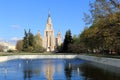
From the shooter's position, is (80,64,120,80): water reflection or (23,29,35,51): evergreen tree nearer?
(80,64,120,80): water reflection

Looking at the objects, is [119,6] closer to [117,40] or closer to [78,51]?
[117,40]

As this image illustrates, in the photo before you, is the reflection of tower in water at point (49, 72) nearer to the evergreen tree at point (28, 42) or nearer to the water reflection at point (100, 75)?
the water reflection at point (100, 75)

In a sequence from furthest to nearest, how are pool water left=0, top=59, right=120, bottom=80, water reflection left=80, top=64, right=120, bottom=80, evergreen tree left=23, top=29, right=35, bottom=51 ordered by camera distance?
evergreen tree left=23, top=29, right=35, bottom=51 → pool water left=0, top=59, right=120, bottom=80 → water reflection left=80, top=64, right=120, bottom=80

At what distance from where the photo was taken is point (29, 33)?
159000 millimetres

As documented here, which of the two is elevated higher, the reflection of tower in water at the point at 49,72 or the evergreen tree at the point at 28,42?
the evergreen tree at the point at 28,42

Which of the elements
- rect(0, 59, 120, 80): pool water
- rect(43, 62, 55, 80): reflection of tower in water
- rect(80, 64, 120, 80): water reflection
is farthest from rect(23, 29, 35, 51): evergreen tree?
rect(80, 64, 120, 80): water reflection

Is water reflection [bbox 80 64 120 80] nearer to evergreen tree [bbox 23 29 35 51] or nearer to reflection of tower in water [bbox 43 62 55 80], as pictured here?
reflection of tower in water [bbox 43 62 55 80]

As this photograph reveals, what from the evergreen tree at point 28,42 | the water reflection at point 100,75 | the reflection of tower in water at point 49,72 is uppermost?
the evergreen tree at point 28,42

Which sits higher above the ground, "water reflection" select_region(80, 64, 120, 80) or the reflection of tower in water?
the reflection of tower in water

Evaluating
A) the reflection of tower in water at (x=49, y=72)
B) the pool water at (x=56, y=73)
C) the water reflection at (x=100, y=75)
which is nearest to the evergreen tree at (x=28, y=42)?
the pool water at (x=56, y=73)

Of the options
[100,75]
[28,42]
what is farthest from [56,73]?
[28,42]

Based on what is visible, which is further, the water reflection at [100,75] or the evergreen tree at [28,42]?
the evergreen tree at [28,42]

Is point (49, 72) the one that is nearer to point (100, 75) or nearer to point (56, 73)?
point (56, 73)

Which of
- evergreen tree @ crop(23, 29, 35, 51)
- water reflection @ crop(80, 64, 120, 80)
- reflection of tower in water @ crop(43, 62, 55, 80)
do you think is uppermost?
evergreen tree @ crop(23, 29, 35, 51)
